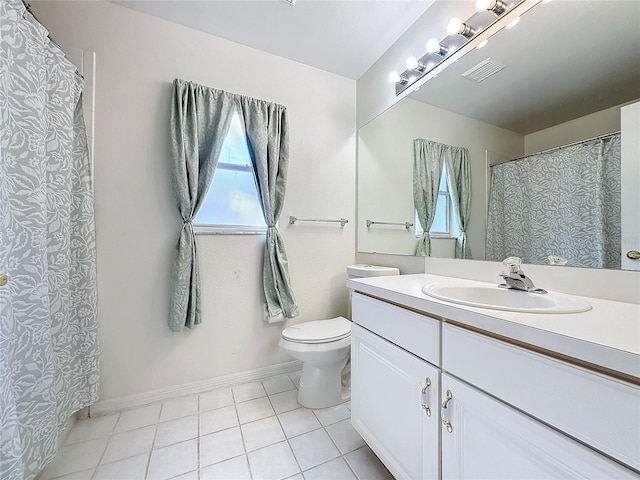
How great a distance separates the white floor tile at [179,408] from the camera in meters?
1.44

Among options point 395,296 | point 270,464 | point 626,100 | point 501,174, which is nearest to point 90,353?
point 270,464

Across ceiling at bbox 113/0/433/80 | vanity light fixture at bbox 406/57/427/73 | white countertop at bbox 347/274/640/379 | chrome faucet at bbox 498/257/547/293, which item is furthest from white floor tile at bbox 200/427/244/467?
ceiling at bbox 113/0/433/80

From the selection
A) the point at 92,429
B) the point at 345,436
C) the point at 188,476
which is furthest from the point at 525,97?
the point at 92,429

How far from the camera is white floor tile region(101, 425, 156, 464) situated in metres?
1.17

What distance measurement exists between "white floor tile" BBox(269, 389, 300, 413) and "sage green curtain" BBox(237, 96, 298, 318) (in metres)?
0.48

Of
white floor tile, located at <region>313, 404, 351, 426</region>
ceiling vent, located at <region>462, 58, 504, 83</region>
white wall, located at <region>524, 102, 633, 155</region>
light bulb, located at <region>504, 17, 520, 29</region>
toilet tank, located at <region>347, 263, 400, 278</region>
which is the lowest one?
white floor tile, located at <region>313, 404, 351, 426</region>

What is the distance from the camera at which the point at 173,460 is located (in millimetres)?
1133

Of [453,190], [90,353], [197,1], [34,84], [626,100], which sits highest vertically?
[197,1]

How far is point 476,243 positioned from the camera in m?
1.27

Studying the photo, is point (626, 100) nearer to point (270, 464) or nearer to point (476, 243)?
point (476, 243)

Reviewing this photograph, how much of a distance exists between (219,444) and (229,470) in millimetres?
175

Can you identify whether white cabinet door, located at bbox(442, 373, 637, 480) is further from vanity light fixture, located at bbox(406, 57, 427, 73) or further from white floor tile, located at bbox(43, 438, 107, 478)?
vanity light fixture, located at bbox(406, 57, 427, 73)

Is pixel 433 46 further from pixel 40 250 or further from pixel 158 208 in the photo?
pixel 40 250

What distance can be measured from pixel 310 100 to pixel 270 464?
2.27 m
